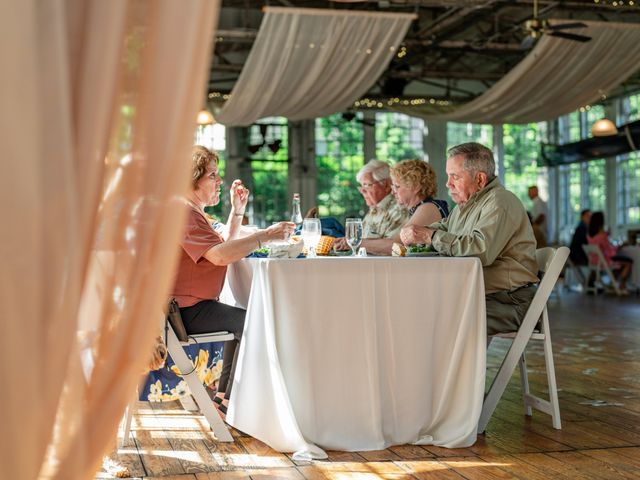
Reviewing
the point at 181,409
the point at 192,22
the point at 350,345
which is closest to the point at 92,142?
the point at 192,22

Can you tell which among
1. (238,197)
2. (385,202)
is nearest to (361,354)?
(238,197)

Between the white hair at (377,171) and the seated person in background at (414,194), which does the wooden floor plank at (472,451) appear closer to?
the seated person in background at (414,194)

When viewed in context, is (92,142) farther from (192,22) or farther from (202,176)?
(202,176)

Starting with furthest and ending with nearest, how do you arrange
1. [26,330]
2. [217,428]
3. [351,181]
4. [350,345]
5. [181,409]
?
[351,181] < [181,409] < [217,428] < [350,345] < [26,330]

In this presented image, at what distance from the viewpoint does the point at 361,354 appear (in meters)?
3.53

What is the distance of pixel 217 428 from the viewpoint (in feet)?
12.6

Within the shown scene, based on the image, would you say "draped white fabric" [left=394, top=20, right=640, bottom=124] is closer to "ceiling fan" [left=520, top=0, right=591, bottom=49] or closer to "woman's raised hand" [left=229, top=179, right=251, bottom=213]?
"ceiling fan" [left=520, top=0, right=591, bottom=49]

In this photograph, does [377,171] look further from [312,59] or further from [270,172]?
[270,172]

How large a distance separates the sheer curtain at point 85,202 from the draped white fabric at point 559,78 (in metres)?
8.88

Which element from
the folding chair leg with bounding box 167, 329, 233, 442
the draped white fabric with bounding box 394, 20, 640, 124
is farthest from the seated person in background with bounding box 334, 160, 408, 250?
the draped white fabric with bounding box 394, 20, 640, 124

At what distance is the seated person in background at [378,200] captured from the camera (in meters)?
5.43

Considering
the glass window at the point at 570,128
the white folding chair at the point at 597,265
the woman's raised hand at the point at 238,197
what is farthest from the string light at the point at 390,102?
the woman's raised hand at the point at 238,197

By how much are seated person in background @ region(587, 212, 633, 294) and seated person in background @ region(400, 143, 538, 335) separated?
1056 centimetres

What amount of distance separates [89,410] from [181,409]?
3310mm
